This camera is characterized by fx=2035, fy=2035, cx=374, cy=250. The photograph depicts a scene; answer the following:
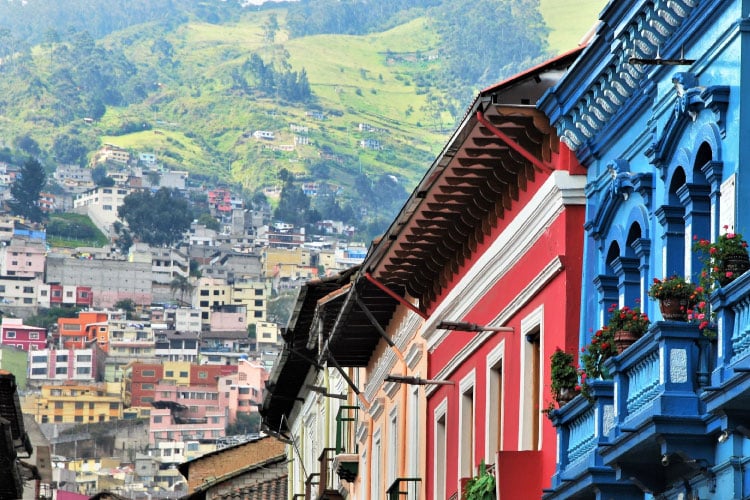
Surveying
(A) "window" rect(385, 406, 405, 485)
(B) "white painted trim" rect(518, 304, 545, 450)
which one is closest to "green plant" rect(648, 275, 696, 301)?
(B) "white painted trim" rect(518, 304, 545, 450)

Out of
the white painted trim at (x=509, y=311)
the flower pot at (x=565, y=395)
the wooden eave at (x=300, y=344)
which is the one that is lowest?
the flower pot at (x=565, y=395)

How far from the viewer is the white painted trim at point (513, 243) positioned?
20.0 m

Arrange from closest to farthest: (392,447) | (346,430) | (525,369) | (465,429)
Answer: (525,369) < (465,429) < (392,447) < (346,430)

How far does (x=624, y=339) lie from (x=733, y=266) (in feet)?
8.70

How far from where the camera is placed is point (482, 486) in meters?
22.2

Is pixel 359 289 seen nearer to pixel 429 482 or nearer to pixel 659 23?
pixel 429 482

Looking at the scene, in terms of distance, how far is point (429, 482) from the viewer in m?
29.3

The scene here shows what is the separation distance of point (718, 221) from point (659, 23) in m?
1.86

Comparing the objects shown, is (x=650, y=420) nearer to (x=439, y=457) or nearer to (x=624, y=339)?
(x=624, y=339)

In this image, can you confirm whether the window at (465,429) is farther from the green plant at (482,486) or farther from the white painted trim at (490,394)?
the green plant at (482,486)

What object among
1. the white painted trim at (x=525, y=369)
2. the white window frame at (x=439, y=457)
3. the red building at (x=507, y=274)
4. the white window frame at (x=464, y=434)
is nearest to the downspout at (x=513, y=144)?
the red building at (x=507, y=274)

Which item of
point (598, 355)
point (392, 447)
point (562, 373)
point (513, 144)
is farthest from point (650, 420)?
point (392, 447)

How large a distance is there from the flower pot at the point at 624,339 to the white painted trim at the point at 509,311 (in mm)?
3271

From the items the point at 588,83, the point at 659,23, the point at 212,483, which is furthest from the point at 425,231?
the point at 212,483
